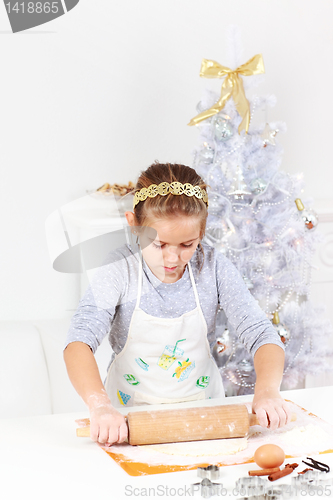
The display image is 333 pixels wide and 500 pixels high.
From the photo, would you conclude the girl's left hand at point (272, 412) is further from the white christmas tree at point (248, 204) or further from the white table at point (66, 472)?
the white christmas tree at point (248, 204)

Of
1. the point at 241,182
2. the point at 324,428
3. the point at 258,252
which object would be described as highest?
the point at 241,182

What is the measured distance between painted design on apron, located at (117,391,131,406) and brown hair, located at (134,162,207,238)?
0.37m

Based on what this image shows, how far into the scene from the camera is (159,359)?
44.3 inches

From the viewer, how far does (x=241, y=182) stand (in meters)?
1.39

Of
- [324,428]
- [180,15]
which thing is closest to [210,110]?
[180,15]

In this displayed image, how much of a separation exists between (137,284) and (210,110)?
0.54m

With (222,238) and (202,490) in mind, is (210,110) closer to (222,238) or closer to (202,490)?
(222,238)

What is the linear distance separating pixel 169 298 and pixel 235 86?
621 mm

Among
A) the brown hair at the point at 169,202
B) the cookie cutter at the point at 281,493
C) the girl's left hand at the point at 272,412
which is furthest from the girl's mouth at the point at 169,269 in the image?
the cookie cutter at the point at 281,493

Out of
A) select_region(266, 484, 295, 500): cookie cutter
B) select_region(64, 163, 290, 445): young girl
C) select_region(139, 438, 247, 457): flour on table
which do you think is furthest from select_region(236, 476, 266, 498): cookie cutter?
select_region(64, 163, 290, 445): young girl

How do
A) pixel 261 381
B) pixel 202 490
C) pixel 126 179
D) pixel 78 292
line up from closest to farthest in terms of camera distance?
pixel 202 490, pixel 261 381, pixel 78 292, pixel 126 179

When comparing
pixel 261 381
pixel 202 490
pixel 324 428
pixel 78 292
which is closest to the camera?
pixel 202 490

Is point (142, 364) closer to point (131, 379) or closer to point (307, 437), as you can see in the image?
point (131, 379)

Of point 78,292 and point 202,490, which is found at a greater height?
point 78,292
